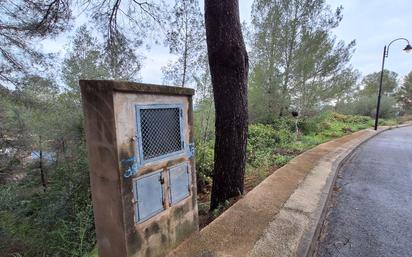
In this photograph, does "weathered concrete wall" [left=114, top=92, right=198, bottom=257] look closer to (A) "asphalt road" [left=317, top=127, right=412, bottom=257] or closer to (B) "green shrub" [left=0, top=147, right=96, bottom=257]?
(B) "green shrub" [left=0, top=147, right=96, bottom=257]

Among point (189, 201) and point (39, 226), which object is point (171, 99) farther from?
point (39, 226)

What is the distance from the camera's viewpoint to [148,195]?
175 cm

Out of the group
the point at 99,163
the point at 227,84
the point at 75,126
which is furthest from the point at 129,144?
the point at 75,126

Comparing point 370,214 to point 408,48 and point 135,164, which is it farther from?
point 408,48

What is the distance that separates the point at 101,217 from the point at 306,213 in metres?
2.27

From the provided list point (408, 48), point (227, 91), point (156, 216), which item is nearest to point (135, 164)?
point (156, 216)

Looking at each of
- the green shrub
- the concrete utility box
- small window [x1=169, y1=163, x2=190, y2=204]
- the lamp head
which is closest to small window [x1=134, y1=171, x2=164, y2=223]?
the concrete utility box

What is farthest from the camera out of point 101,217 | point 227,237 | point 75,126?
point 75,126

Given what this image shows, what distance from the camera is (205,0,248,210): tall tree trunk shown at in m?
2.93

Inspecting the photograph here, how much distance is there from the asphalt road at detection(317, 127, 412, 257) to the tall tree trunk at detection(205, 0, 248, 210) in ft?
4.29

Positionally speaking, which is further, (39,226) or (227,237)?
(39,226)

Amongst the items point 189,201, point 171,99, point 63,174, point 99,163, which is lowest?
point 63,174

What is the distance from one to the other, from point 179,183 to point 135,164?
56 cm

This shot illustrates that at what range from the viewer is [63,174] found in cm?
557
